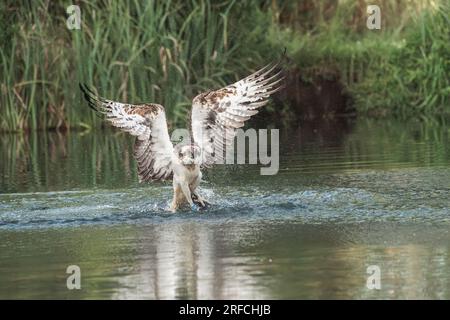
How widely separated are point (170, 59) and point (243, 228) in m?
8.52

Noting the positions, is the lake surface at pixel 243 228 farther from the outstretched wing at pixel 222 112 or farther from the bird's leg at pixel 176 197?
the outstretched wing at pixel 222 112

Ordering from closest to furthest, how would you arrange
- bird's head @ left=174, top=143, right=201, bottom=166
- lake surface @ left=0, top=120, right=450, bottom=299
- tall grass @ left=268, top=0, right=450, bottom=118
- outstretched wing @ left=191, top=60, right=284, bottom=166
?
lake surface @ left=0, top=120, right=450, bottom=299, bird's head @ left=174, top=143, right=201, bottom=166, outstretched wing @ left=191, top=60, right=284, bottom=166, tall grass @ left=268, top=0, right=450, bottom=118

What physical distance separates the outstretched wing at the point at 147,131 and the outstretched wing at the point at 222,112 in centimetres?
30

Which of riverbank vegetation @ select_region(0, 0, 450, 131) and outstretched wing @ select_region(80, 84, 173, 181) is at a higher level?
riverbank vegetation @ select_region(0, 0, 450, 131)

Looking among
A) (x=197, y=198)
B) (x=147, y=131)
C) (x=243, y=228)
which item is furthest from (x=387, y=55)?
(x=243, y=228)

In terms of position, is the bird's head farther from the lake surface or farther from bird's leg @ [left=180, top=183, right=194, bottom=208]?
the lake surface

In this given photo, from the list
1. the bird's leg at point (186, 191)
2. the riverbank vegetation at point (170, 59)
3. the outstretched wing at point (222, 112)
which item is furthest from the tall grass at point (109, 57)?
the bird's leg at point (186, 191)

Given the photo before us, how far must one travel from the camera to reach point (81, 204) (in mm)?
10469

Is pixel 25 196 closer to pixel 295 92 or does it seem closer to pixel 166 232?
pixel 166 232

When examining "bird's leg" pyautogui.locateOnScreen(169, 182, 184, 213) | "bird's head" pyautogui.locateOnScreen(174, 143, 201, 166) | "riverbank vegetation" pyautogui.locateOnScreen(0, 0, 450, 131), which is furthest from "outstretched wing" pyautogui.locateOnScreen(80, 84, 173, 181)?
"riverbank vegetation" pyautogui.locateOnScreen(0, 0, 450, 131)

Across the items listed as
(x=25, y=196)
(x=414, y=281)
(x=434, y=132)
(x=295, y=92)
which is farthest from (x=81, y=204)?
(x=295, y=92)

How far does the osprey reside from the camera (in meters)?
10.0

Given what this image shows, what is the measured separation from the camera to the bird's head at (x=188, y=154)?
9.98 meters

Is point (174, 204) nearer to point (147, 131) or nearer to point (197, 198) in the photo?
point (197, 198)
